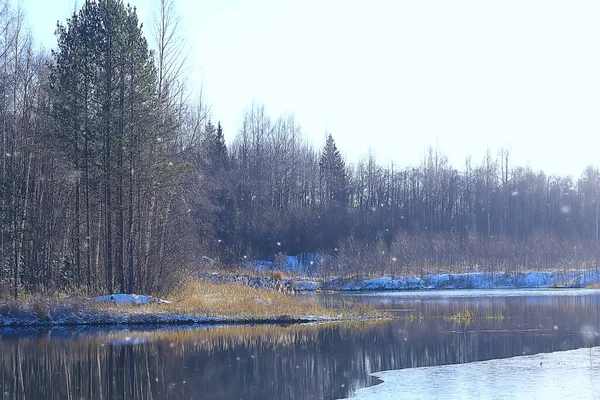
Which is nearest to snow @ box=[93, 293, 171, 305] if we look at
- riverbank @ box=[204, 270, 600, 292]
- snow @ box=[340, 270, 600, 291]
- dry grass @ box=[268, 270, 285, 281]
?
dry grass @ box=[268, 270, 285, 281]

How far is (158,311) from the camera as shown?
2547 centimetres

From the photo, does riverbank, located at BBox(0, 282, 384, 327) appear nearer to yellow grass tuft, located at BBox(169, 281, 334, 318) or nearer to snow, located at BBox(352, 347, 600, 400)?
yellow grass tuft, located at BBox(169, 281, 334, 318)

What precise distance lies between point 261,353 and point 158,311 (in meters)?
8.74

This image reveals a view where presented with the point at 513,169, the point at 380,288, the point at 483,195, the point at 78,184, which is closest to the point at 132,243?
the point at 78,184

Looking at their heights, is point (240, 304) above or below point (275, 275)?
below

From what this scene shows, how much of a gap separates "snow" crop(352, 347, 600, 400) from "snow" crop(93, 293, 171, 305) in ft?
45.6

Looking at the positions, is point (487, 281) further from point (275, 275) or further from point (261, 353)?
point (261, 353)

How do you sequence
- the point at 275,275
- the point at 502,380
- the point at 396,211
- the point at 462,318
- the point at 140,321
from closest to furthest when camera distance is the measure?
1. the point at 502,380
2. the point at 140,321
3. the point at 462,318
4. the point at 275,275
5. the point at 396,211

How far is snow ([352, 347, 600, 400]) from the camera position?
1195cm

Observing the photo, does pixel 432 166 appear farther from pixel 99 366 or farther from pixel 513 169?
pixel 99 366

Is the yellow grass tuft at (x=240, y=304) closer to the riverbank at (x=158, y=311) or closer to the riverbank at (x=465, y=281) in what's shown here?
the riverbank at (x=158, y=311)

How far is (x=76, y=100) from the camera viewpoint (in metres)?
28.7

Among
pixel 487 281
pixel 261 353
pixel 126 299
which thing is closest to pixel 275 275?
pixel 487 281

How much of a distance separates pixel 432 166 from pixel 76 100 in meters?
65.1
